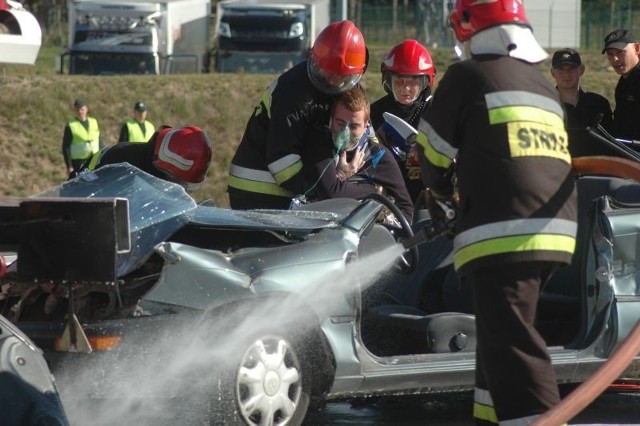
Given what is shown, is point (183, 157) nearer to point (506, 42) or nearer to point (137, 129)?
point (506, 42)

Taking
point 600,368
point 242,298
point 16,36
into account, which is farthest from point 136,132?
point 16,36

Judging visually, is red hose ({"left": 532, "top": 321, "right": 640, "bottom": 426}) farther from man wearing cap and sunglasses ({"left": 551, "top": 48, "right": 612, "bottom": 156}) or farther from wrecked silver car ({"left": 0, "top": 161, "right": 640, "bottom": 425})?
man wearing cap and sunglasses ({"left": 551, "top": 48, "right": 612, "bottom": 156})

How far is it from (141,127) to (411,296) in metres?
14.2

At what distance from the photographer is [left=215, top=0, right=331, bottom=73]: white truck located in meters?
31.7

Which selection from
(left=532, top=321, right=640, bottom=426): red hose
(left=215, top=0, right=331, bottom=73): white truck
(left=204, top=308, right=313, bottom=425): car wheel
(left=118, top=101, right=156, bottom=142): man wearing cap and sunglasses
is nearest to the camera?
(left=532, top=321, right=640, bottom=426): red hose

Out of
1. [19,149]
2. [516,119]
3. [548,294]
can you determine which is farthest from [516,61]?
[19,149]

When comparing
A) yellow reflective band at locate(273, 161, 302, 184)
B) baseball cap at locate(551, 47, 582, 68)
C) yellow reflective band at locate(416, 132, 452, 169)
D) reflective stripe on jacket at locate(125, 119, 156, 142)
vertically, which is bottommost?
reflective stripe on jacket at locate(125, 119, 156, 142)

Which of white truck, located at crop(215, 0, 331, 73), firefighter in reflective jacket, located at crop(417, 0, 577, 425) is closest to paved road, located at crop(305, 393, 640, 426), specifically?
firefighter in reflective jacket, located at crop(417, 0, 577, 425)

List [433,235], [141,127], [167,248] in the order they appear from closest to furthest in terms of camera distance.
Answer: [433,235], [167,248], [141,127]

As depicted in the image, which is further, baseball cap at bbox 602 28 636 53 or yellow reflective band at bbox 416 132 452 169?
baseball cap at bbox 602 28 636 53

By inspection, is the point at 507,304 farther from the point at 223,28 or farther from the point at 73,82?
the point at 223,28

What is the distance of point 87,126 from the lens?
22.1 meters

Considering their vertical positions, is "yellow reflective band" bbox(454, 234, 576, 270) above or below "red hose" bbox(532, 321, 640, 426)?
above

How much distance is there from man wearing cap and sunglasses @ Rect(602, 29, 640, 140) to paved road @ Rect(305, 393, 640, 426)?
85.1 inches
